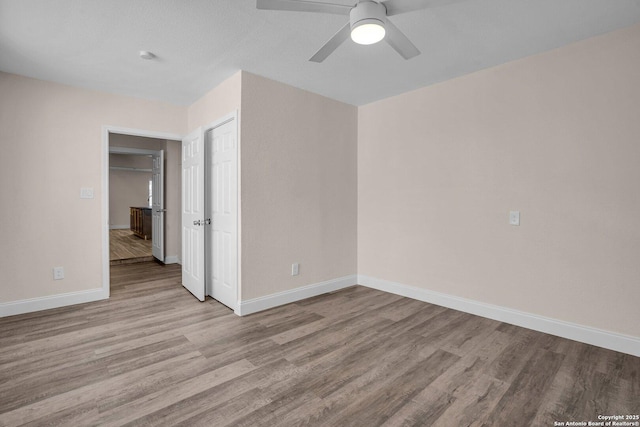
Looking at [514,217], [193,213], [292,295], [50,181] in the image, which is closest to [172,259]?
[193,213]

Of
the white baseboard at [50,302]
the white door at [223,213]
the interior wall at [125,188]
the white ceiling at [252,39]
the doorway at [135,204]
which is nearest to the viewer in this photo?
the white ceiling at [252,39]

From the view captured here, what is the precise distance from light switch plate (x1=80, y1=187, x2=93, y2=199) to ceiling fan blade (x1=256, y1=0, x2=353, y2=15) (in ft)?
10.2

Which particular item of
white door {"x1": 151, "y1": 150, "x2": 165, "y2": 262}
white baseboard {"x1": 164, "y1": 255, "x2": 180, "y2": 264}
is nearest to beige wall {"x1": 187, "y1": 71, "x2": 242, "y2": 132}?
white door {"x1": 151, "y1": 150, "x2": 165, "y2": 262}

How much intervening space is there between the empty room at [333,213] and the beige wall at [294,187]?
3 centimetres

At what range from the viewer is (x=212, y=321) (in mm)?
3031

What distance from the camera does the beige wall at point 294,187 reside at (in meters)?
3.25

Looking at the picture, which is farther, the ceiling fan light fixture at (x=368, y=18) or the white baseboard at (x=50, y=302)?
the white baseboard at (x=50, y=302)

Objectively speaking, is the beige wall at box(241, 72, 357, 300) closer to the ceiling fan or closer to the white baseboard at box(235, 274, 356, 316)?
the white baseboard at box(235, 274, 356, 316)

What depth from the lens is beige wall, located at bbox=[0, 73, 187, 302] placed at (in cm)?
316

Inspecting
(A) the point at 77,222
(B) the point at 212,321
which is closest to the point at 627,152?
(B) the point at 212,321

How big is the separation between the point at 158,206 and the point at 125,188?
6.29 m

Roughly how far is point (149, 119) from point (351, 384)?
3.85m

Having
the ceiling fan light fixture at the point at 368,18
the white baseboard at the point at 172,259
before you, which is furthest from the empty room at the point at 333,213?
the white baseboard at the point at 172,259

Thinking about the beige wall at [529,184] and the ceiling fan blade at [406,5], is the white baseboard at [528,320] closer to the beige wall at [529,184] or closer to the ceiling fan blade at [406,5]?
the beige wall at [529,184]
